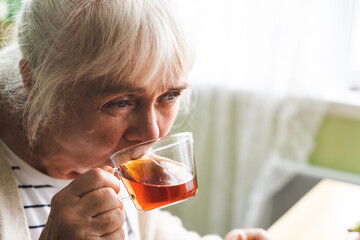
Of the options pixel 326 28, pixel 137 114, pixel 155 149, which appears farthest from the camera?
pixel 326 28

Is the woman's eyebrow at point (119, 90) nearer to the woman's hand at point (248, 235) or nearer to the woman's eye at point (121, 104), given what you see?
the woman's eye at point (121, 104)

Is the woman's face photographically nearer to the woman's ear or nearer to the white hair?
the white hair

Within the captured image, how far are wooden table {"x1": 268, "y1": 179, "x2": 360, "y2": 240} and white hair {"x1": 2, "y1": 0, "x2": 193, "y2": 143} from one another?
50 centimetres

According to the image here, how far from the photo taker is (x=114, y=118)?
1.04 meters

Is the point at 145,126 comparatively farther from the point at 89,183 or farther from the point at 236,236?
the point at 236,236

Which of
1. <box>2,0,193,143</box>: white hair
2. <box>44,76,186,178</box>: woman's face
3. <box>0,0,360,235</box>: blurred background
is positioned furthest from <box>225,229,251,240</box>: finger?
<box>0,0,360,235</box>: blurred background

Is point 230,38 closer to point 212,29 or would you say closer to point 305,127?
point 212,29

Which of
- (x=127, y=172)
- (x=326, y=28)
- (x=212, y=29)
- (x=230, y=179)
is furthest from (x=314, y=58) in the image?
(x=127, y=172)

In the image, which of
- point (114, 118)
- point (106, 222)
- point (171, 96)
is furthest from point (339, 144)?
point (106, 222)

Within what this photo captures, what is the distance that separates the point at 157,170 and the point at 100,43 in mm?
292

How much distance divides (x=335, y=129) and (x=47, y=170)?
142 centimetres

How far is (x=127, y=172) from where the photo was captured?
36.3 inches

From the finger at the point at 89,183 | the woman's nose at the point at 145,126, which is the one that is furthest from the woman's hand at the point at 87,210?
the woman's nose at the point at 145,126

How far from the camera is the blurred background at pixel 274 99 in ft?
6.82
